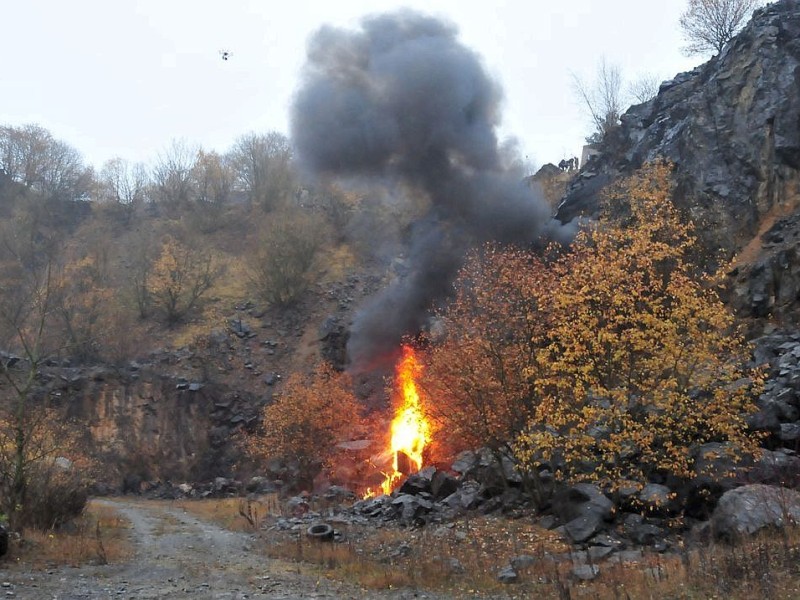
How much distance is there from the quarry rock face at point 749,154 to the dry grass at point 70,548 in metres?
25.2

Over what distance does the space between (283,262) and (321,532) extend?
36631 millimetres

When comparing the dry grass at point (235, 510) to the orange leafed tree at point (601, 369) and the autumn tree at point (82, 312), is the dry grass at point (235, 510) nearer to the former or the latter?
the orange leafed tree at point (601, 369)

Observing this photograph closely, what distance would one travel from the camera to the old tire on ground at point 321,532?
57.0 feet

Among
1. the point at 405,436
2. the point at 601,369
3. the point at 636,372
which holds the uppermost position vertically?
the point at 601,369

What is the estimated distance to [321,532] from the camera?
57.9 ft

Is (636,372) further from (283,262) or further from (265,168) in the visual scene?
(265,168)

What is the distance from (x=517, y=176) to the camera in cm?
4731

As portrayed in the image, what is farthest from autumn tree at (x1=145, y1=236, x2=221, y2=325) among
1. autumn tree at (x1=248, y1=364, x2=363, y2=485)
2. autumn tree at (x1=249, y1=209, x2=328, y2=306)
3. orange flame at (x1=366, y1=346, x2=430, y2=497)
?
orange flame at (x1=366, y1=346, x2=430, y2=497)

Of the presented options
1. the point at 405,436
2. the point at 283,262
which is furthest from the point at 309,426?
the point at 283,262

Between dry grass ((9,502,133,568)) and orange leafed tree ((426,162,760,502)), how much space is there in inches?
386

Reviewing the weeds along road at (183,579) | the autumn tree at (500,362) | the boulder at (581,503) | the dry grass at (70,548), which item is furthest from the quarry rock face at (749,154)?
the dry grass at (70,548)

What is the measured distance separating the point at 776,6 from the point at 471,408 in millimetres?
32896

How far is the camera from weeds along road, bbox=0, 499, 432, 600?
1076 centimetres

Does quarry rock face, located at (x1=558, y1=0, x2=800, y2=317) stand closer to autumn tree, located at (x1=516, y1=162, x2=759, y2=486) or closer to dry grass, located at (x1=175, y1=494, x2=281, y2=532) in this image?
autumn tree, located at (x1=516, y1=162, x2=759, y2=486)
